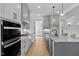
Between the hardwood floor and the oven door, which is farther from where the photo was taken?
the hardwood floor

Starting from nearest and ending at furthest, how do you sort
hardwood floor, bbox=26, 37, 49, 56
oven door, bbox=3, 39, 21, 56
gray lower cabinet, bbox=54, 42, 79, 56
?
1. oven door, bbox=3, 39, 21, 56
2. gray lower cabinet, bbox=54, 42, 79, 56
3. hardwood floor, bbox=26, 37, 49, 56

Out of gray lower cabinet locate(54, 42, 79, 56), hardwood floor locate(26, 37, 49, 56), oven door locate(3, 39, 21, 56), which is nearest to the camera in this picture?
oven door locate(3, 39, 21, 56)

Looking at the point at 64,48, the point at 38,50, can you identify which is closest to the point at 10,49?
the point at 64,48

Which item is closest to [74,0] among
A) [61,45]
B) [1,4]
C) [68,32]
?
[1,4]

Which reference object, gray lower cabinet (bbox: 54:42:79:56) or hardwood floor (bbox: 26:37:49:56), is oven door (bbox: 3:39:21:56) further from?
hardwood floor (bbox: 26:37:49:56)

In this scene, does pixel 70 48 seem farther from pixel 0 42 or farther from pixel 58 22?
pixel 58 22

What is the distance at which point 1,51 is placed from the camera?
186cm

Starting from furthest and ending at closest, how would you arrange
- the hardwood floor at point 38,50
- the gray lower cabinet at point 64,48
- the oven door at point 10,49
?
the hardwood floor at point 38,50
the gray lower cabinet at point 64,48
the oven door at point 10,49

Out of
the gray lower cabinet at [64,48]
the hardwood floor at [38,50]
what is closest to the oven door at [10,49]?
the gray lower cabinet at [64,48]

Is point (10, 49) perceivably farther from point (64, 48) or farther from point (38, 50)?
point (38, 50)

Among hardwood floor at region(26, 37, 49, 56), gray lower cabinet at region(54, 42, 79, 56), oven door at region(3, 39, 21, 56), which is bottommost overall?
hardwood floor at region(26, 37, 49, 56)

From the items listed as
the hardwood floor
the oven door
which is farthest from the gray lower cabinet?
the hardwood floor

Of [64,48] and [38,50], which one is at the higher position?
[64,48]

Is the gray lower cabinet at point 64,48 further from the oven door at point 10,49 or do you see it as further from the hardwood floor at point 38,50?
the hardwood floor at point 38,50
